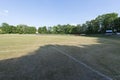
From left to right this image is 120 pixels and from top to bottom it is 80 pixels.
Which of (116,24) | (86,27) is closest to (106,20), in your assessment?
(116,24)

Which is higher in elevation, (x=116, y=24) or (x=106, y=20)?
(x=106, y=20)

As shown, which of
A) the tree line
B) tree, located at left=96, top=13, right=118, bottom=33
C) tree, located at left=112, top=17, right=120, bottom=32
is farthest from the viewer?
tree, located at left=96, top=13, right=118, bottom=33

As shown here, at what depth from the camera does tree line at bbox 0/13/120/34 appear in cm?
7207

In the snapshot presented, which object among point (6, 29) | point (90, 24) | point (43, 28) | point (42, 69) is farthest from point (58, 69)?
point (43, 28)

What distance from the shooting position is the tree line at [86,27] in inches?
2837

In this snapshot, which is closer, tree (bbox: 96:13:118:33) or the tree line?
the tree line

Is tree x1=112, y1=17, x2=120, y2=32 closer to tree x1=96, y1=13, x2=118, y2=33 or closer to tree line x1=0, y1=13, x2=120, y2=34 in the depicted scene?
tree line x1=0, y1=13, x2=120, y2=34

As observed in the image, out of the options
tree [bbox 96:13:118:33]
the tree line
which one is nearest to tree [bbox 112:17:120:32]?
the tree line

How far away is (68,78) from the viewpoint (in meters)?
6.07

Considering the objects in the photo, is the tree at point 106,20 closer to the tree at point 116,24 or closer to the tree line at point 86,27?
the tree line at point 86,27

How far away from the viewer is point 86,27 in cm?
8975

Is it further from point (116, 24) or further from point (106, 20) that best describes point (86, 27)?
point (116, 24)

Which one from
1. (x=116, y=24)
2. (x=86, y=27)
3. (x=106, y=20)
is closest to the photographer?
(x=116, y=24)

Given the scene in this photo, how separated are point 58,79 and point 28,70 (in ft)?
5.90
